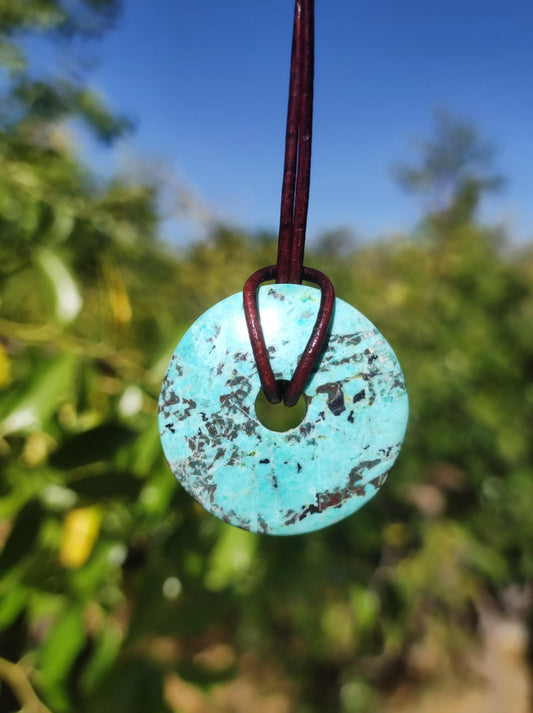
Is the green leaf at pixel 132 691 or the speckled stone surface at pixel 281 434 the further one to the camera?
the green leaf at pixel 132 691

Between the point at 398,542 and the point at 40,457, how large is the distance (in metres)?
1.41

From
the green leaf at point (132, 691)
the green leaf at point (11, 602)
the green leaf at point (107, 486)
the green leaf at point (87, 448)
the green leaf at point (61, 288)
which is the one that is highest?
the green leaf at point (61, 288)

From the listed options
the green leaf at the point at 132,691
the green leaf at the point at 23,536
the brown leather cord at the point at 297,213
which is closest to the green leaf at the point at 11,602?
the green leaf at the point at 23,536

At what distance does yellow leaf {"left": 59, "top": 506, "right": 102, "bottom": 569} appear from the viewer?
0.67m

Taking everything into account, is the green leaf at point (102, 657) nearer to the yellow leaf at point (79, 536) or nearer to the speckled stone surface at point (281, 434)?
the yellow leaf at point (79, 536)

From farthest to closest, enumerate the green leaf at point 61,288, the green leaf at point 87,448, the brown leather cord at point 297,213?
1. the green leaf at point 61,288
2. the green leaf at point 87,448
3. the brown leather cord at point 297,213

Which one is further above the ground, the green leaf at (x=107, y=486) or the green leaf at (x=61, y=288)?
the green leaf at (x=61, y=288)

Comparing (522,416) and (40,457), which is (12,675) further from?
(522,416)

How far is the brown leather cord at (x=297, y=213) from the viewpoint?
1.19 feet

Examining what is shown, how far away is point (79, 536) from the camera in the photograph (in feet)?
2.21

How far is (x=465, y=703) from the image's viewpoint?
2475 millimetres

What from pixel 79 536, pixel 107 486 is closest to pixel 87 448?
pixel 107 486

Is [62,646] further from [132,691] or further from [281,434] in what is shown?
[281,434]

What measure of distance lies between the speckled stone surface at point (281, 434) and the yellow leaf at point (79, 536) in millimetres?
340
